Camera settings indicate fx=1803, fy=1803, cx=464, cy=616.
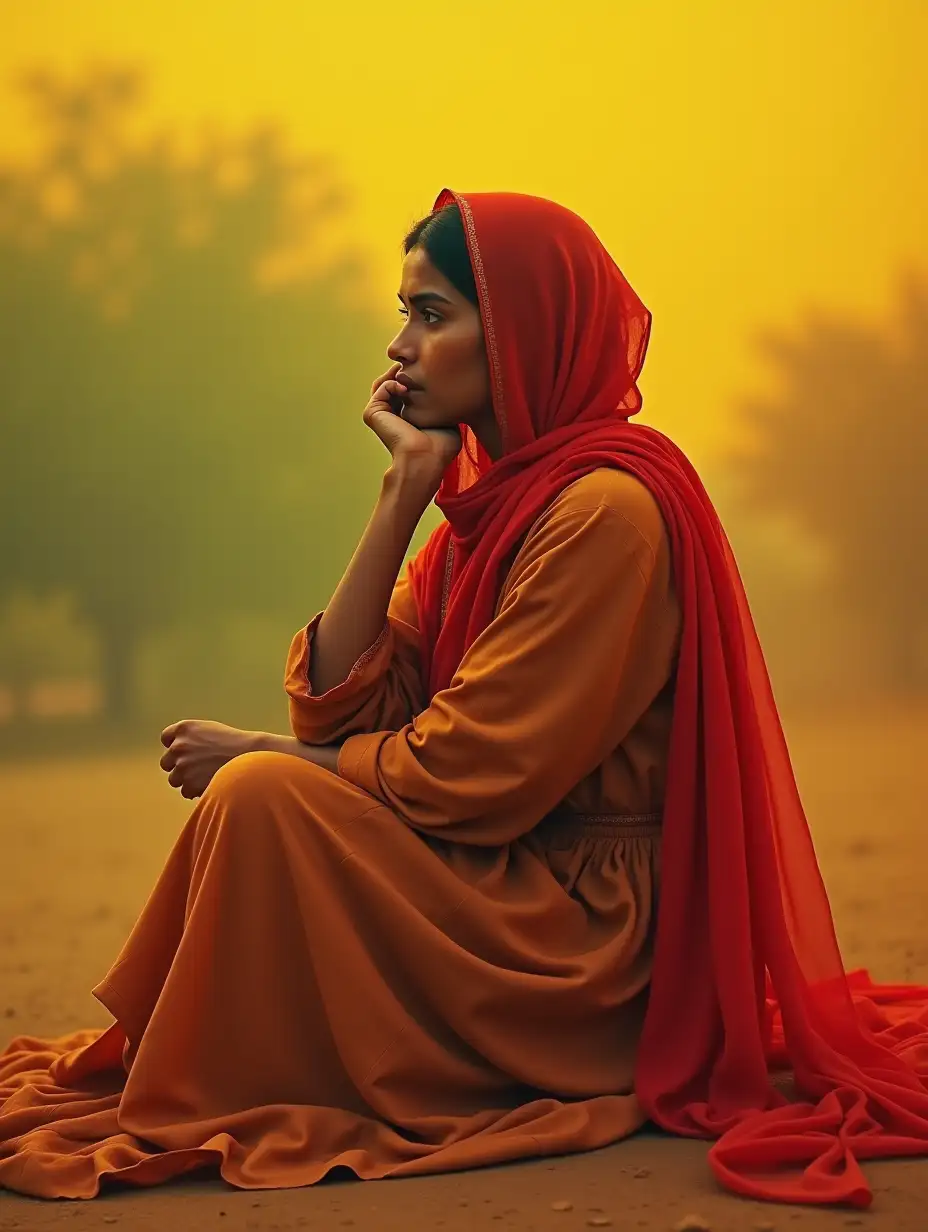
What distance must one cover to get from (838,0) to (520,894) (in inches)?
184

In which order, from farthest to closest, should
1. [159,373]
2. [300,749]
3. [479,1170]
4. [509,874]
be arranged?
[159,373] < [300,749] < [509,874] < [479,1170]

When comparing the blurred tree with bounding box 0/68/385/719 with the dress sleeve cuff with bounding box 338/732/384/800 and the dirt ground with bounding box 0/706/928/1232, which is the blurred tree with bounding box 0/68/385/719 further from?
the dress sleeve cuff with bounding box 338/732/384/800

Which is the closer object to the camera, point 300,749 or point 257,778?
point 257,778

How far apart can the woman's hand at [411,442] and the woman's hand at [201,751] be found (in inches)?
19.2

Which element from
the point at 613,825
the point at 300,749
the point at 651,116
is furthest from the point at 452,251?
the point at 651,116

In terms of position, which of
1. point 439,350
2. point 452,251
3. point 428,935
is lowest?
point 428,935

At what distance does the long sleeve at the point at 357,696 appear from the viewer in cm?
282

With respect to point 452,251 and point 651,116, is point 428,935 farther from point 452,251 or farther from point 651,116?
point 651,116

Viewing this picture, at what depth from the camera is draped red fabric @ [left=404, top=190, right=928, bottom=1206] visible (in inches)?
101

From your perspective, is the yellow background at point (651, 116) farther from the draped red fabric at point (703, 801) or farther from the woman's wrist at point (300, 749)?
the woman's wrist at point (300, 749)

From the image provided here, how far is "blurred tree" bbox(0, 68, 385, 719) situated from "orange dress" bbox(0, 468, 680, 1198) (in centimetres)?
458

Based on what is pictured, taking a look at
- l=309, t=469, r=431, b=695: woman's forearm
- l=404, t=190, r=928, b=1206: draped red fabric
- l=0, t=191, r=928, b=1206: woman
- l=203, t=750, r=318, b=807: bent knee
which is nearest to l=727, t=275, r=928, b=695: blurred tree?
l=404, t=190, r=928, b=1206: draped red fabric

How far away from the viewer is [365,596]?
2.86 metres

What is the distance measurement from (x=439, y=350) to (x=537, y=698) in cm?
→ 63
